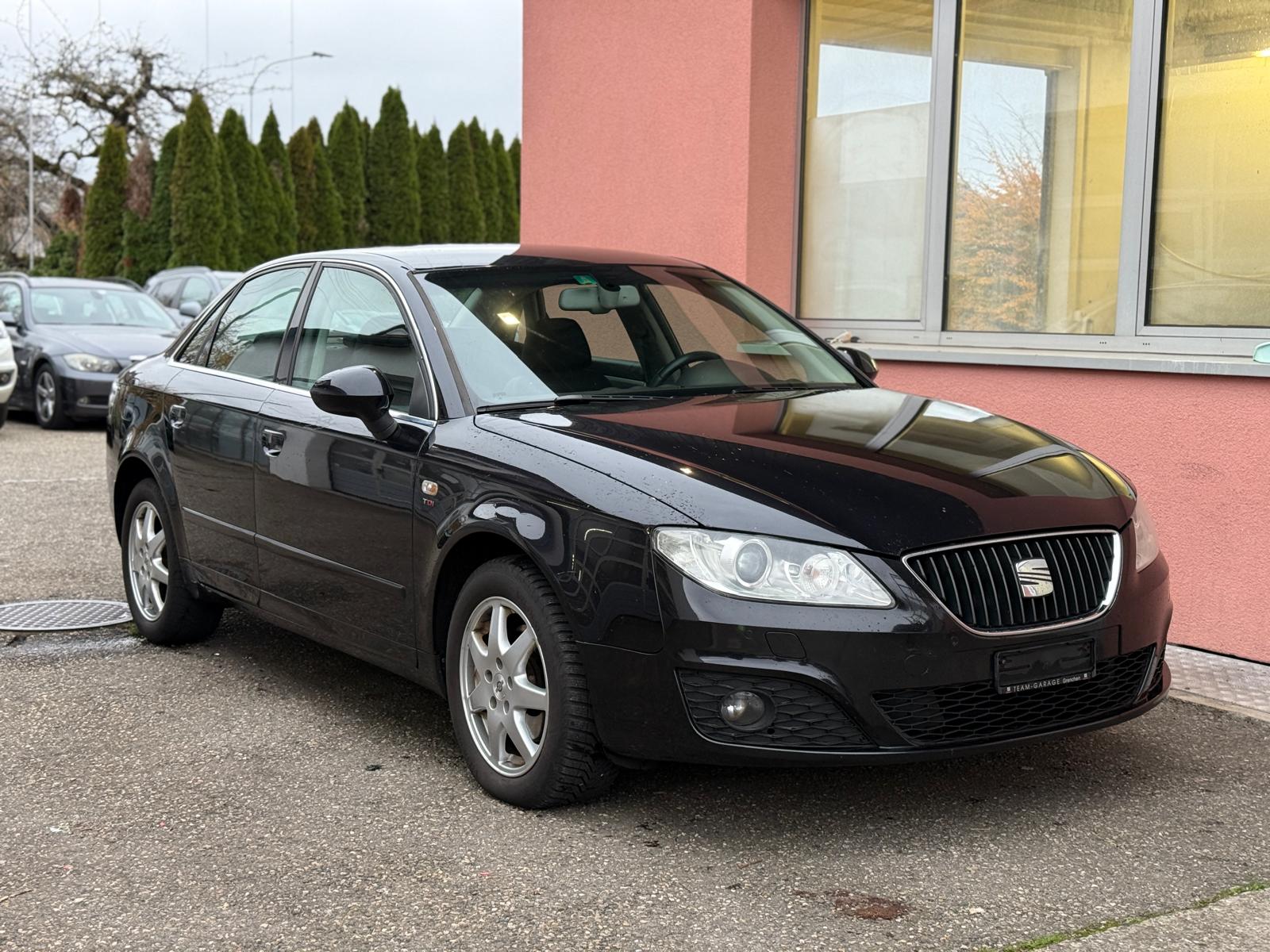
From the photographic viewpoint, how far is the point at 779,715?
12.6 feet

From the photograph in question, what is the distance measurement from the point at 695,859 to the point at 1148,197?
412cm

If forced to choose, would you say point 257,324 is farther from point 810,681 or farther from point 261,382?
point 810,681

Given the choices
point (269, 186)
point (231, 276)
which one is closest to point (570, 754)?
point (231, 276)

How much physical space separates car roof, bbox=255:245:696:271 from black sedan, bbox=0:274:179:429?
982cm

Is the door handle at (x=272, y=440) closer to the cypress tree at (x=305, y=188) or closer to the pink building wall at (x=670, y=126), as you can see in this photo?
the pink building wall at (x=670, y=126)

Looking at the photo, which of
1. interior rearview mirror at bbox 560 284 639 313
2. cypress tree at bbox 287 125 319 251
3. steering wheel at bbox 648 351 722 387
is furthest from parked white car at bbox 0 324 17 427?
cypress tree at bbox 287 125 319 251

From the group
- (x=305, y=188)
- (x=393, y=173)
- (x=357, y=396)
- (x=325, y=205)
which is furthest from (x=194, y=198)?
(x=357, y=396)

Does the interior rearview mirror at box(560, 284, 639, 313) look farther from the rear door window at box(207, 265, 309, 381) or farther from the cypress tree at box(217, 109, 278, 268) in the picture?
the cypress tree at box(217, 109, 278, 268)

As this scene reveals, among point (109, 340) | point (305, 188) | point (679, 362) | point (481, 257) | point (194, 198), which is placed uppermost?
point (305, 188)

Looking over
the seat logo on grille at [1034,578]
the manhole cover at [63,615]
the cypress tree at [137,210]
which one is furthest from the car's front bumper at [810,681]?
the cypress tree at [137,210]

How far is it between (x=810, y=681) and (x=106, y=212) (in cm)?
3300

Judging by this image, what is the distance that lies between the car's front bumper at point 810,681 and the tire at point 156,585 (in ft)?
8.99

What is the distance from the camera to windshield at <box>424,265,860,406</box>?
4879 mm

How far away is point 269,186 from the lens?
Answer: 3634 centimetres
